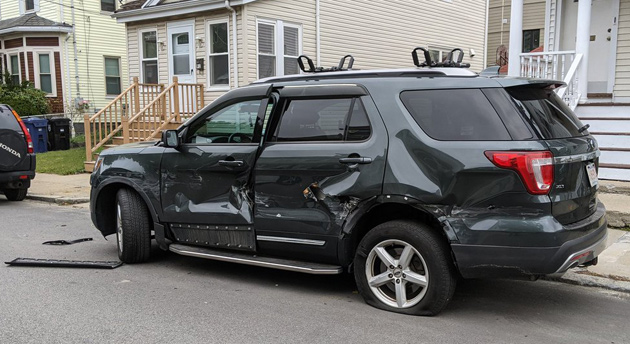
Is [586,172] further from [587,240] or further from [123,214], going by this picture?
[123,214]

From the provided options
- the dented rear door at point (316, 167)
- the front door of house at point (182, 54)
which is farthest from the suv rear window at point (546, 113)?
the front door of house at point (182, 54)

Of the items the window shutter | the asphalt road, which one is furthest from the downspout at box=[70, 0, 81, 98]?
the asphalt road

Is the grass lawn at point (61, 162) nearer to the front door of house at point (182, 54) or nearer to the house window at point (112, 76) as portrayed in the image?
the front door of house at point (182, 54)

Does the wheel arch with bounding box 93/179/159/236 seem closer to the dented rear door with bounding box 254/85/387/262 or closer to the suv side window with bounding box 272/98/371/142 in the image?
the dented rear door with bounding box 254/85/387/262

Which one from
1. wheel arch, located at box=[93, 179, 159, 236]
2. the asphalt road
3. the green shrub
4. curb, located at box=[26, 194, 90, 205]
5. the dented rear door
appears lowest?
curb, located at box=[26, 194, 90, 205]

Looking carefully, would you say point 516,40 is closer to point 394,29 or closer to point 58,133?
point 394,29

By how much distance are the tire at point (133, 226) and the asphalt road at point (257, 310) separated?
150 millimetres

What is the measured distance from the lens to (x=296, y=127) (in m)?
Answer: 5.17

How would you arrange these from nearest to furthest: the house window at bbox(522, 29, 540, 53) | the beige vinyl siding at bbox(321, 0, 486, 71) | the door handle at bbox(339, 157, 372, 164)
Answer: the door handle at bbox(339, 157, 372, 164)
the beige vinyl siding at bbox(321, 0, 486, 71)
the house window at bbox(522, 29, 540, 53)

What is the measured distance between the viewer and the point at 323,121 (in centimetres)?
507

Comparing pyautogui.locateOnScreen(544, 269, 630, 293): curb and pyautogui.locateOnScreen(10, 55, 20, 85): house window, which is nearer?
pyautogui.locateOnScreen(544, 269, 630, 293): curb

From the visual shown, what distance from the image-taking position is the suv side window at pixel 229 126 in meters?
5.42

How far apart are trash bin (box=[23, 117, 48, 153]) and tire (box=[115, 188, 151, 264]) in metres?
13.7

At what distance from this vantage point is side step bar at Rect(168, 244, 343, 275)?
486 centimetres
